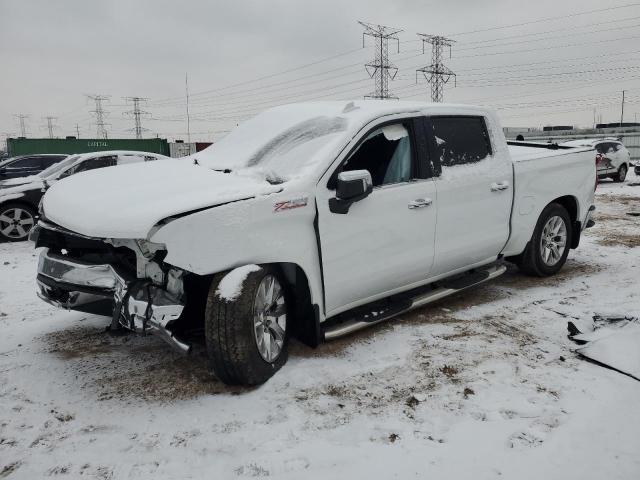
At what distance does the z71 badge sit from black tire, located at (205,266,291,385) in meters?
0.39

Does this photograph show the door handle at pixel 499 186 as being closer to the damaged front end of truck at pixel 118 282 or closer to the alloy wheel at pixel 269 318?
the alloy wheel at pixel 269 318

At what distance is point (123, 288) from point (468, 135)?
3182mm

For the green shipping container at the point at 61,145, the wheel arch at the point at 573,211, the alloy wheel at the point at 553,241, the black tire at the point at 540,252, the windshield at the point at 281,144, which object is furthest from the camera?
the green shipping container at the point at 61,145

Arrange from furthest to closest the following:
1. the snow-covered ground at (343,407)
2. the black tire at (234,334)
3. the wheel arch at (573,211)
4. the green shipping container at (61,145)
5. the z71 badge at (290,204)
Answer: the green shipping container at (61,145), the wheel arch at (573,211), the z71 badge at (290,204), the black tire at (234,334), the snow-covered ground at (343,407)

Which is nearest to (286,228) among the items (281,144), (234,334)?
(234,334)

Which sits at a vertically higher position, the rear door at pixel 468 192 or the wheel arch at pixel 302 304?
the rear door at pixel 468 192

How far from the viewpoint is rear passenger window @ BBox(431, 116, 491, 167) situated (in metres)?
4.29

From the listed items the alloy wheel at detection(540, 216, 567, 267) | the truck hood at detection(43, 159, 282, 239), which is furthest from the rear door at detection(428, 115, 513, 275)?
the truck hood at detection(43, 159, 282, 239)

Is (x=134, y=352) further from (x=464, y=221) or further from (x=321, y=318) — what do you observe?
(x=464, y=221)

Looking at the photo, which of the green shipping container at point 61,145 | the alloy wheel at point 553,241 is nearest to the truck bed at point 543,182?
the alloy wheel at point 553,241

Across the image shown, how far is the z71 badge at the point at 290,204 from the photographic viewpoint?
3.18 m

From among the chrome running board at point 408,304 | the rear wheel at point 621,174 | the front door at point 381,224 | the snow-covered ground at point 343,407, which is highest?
the front door at point 381,224

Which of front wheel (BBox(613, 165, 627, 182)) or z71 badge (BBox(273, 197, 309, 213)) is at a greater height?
z71 badge (BBox(273, 197, 309, 213))

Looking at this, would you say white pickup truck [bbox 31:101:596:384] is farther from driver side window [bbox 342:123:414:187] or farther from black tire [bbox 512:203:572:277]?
black tire [bbox 512:203:572:277]
